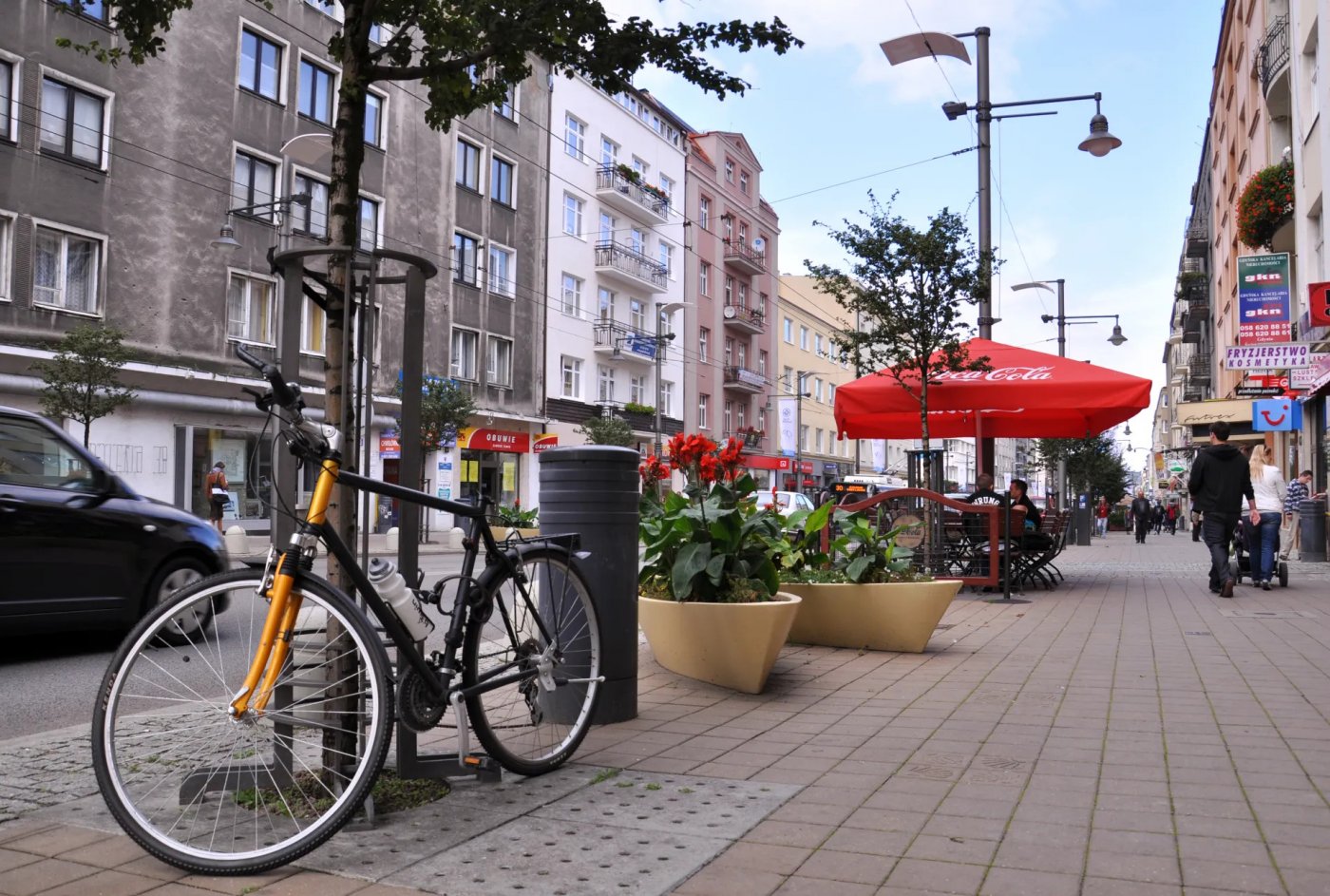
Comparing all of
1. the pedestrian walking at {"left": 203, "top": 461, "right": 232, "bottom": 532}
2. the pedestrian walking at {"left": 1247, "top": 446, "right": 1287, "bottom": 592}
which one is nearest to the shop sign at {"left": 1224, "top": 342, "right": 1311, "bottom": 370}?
the pedestrian walking at {"left": 1247, "top": 446, "right": 1287, "bottom": 592}

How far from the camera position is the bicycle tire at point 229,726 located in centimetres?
315

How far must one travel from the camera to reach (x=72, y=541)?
7590mm

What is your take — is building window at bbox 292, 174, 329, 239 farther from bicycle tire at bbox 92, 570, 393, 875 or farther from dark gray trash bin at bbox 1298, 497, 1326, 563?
bicycle tire at bbox 92, 570, 393, 875

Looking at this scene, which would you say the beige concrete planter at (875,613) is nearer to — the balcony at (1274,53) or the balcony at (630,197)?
the balcony at (1274,53)

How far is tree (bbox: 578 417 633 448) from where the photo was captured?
3938cm

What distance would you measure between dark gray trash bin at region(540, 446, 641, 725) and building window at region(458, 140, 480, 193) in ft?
105

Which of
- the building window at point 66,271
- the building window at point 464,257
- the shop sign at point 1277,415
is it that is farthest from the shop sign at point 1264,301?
the building window at point 66,271

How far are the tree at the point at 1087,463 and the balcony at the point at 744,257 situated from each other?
16742 millimetres

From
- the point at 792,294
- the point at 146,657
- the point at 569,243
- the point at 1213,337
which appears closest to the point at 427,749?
the point at 146,657

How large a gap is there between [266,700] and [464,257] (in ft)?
112

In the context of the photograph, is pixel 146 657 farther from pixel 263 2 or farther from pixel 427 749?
pixel 263 2

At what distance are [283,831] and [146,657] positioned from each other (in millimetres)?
655

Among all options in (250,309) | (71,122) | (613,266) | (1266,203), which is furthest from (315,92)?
(1266,203)

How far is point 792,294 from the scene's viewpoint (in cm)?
Result: 6819
